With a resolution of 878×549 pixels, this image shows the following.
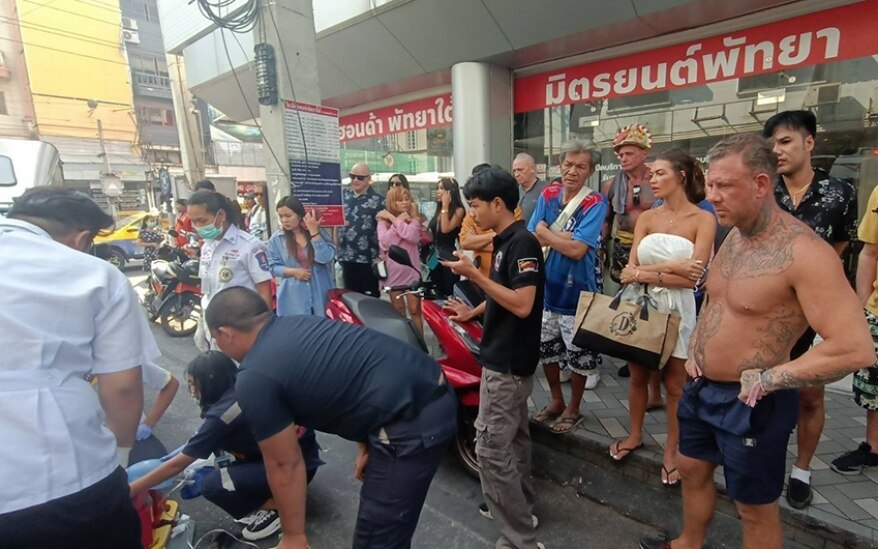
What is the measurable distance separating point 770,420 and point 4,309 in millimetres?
2511

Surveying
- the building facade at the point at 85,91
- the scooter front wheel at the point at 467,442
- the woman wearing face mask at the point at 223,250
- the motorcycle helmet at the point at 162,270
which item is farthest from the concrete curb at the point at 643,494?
the building facade at the point at 85,91

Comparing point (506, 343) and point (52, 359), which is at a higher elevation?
point (52, 359)

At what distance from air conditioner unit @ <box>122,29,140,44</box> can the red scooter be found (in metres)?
32.9

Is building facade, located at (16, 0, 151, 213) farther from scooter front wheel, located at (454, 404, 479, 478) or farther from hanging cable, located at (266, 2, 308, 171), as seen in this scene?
scooter front wheel, located at (454, 404, 479, 478)

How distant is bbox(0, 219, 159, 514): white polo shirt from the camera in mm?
1242

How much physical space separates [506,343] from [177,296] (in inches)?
213

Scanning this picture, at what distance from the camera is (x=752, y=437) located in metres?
1.71

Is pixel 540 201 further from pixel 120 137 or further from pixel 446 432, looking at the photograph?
pixel 120 137

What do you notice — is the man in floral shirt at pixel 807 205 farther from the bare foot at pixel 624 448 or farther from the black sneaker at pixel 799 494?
the bare foot at pixel 624 448

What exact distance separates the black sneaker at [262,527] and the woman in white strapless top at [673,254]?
7.29ft

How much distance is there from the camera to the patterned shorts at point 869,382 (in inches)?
96.3

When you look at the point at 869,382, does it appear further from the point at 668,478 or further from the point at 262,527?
the point at 262,527

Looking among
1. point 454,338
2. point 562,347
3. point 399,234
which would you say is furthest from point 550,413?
point 399,234

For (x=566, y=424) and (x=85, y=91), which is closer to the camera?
(x=566, y=424)
